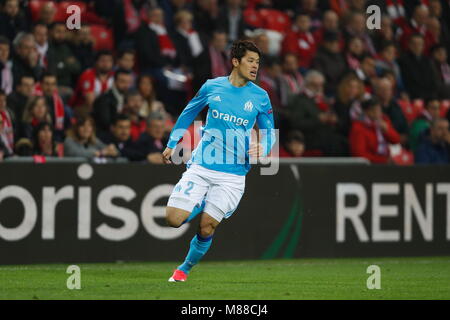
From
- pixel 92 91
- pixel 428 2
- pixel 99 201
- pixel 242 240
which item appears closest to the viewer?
pixel 99 201

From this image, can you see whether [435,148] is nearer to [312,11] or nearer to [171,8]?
[312,11]

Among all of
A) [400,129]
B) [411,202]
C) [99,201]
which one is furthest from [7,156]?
[400,129]

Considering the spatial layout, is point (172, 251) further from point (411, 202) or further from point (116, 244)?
→ point (411, 202)

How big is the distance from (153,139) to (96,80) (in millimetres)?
1518

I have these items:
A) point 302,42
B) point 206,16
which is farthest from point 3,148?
point 302,42

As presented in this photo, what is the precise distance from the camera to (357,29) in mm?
18547

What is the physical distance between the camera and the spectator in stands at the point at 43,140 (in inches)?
525

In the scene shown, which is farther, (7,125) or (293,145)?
(293,145)

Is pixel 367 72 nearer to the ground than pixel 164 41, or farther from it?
nearer to the ground

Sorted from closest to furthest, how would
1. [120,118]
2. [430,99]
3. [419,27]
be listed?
[120,118], [430,99], [419,27]

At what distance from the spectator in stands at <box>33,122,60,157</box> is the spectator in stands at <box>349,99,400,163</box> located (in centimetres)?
481

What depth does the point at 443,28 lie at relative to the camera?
2017 cm

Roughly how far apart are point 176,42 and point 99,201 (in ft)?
13.7

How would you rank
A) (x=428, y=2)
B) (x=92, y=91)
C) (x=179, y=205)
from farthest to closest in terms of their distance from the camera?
(x=428, y=2) < (x=92, y=91) < (x=179, y=205)
